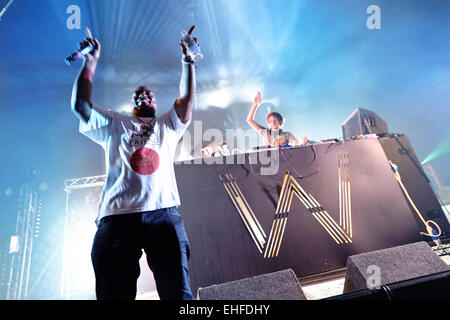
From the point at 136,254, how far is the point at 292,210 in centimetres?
204

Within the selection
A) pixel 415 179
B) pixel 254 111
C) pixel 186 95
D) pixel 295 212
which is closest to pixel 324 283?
pixel 295 212

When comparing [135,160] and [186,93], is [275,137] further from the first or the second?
[135,160]

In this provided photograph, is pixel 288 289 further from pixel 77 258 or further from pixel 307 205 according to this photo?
pixel 77 258

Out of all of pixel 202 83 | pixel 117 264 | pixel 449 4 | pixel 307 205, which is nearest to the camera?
pixel 117 264

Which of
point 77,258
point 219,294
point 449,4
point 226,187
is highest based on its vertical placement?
point 449,4

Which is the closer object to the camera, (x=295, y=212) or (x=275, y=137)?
(x=295, y=212)

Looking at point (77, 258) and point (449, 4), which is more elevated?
point (449, 4)

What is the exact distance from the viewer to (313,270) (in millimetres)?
2414

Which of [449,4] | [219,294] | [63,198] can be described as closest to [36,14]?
[63,198]

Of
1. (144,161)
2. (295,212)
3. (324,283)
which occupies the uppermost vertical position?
(144,161)

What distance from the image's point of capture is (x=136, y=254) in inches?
47.9

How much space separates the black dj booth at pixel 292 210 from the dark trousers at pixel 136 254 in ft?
4.41

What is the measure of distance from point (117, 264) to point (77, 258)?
9687 millimetres
